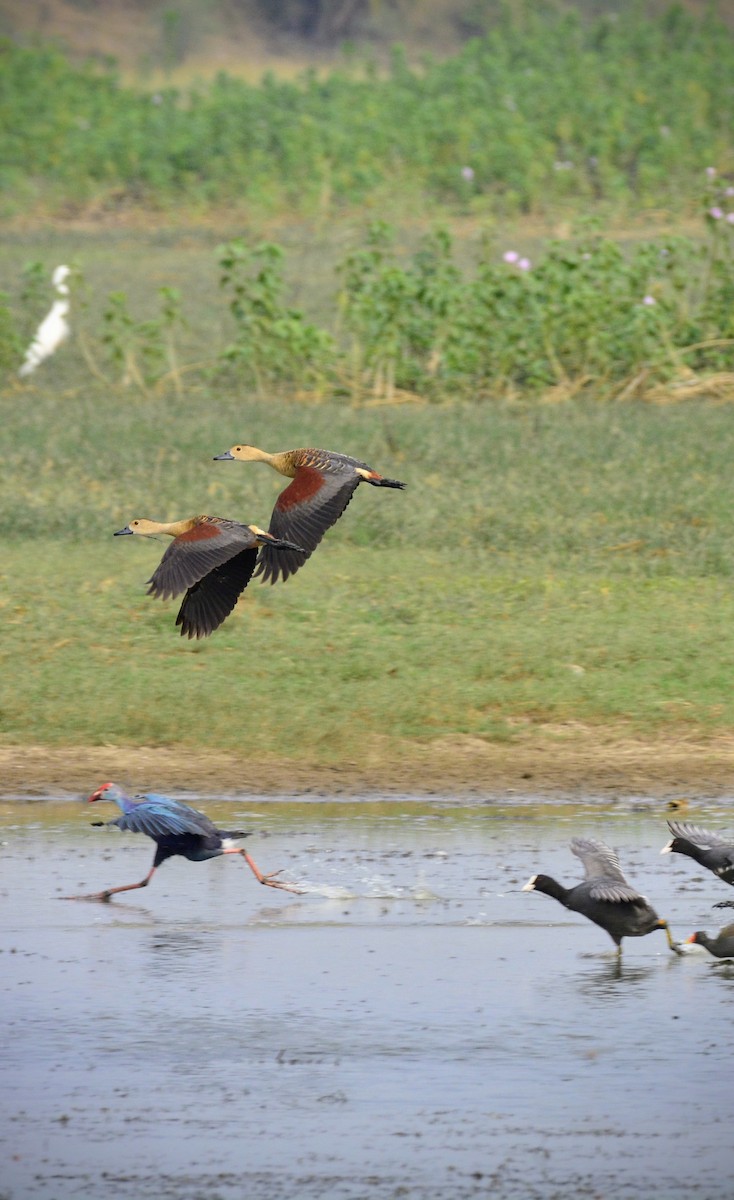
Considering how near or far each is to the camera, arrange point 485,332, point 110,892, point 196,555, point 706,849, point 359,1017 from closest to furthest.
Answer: point 359,1017, point 196,555, point 706,849, point 110,892, point 485,332

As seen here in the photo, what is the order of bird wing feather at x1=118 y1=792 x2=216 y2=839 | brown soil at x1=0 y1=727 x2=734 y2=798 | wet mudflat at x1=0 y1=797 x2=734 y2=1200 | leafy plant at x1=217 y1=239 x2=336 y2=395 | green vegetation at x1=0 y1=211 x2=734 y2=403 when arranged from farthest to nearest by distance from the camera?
leafy plant at x1=217 y1=239 x2=336 y2=395 → green vegetation at x1=0 y1=211 x2=734 y2=403 → brown soil at x1=0 y1=727 x2=734 y2=798 → bird wing feather at x1=118 y1=792 x2=216 y2=839 → wet mudflat at x1=0 y1=797 x2=734 y2=1200

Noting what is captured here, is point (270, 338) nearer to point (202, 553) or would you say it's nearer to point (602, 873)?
point (202, 553)

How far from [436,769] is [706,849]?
2269mm

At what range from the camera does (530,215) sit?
2698cm

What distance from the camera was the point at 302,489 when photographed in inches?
311

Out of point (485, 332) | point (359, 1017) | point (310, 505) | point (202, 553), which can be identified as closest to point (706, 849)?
point (359, 1017)

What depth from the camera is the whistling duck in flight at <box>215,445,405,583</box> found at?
7.80 meters

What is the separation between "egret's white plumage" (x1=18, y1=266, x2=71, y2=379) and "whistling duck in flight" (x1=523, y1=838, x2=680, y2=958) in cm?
1189

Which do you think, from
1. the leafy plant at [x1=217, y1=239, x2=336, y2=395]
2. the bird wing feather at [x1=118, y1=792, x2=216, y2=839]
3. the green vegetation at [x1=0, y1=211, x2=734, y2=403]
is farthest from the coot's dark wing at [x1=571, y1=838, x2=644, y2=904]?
the leafy plant at [x1=217, y1=239, x2=336, y2=395]

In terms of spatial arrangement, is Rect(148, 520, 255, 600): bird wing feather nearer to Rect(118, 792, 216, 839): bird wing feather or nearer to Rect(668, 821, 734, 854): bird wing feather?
Rect(118, 792, 216, 839): bird wing feather

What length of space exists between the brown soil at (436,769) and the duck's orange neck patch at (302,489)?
7.18ft

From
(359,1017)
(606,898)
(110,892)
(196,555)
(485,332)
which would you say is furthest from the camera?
(485,332)

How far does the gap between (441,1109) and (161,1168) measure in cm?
86

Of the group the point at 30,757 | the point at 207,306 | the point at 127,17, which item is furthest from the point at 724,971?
the point at 127,17
